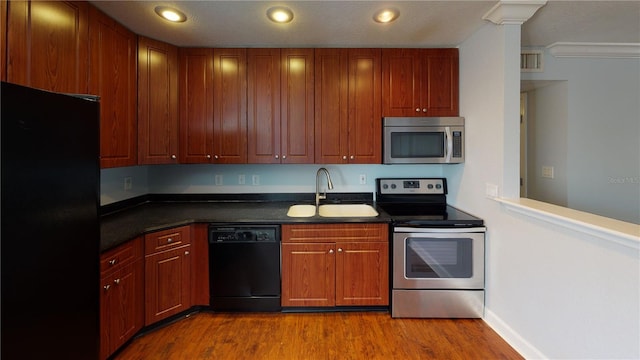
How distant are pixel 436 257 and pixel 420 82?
1556 mm

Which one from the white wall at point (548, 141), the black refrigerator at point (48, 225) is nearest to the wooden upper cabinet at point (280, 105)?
the black refrigerator at point (48, 225)

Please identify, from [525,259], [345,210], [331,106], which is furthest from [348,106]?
[525,259]

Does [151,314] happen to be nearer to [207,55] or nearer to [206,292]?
[206,292]

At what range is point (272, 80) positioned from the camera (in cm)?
267

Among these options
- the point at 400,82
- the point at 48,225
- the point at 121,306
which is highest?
the point at 400,82

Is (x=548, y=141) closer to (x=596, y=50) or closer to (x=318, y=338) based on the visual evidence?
(x=596, y=50)

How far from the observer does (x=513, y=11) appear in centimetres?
196

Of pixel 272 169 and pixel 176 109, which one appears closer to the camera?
pixel 176 109

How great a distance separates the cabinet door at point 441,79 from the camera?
269 cm

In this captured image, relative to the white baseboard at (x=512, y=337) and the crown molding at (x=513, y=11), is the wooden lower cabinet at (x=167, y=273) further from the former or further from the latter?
the crown molding at (x=513, y=11)

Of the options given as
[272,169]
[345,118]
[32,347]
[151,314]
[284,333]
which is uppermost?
[345,118]

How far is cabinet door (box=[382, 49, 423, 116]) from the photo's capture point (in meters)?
2.69

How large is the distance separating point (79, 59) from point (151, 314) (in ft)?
5.77

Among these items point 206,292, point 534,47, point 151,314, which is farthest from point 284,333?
point 534,47
